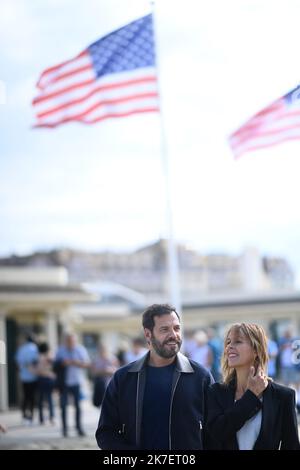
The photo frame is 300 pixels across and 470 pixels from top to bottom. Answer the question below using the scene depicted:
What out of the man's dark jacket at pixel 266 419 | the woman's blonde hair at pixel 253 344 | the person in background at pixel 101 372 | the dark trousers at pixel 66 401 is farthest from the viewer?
the person in background at pixel 101 372

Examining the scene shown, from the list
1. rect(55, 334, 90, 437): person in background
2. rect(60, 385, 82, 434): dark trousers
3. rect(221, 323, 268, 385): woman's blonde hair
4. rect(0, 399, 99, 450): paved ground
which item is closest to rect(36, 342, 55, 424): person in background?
rect(0, 399, 99, 450): paved ground

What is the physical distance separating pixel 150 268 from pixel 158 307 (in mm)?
117170

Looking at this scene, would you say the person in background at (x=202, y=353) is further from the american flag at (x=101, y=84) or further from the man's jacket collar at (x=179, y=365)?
the man's jacket collar at (x=179, y=365)

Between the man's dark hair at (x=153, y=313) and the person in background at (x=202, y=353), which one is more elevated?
the man's dark hair at (x=153, y=313)

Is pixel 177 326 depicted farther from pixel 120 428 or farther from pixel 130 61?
pixel 130 61

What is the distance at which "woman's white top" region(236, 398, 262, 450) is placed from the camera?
5277 millimetres

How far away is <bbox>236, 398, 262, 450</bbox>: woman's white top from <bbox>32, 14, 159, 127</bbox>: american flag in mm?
8983

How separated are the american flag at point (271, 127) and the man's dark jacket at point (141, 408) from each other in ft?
20.6

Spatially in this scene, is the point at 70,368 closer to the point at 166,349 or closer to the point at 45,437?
the point at 45,437

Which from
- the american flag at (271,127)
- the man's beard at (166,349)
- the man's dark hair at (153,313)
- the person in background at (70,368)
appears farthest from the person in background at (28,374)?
the man's beard at (166,349)

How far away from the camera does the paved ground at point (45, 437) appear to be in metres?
13.0

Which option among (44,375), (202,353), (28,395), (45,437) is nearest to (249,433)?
(45,437)

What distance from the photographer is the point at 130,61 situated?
14.3 m
